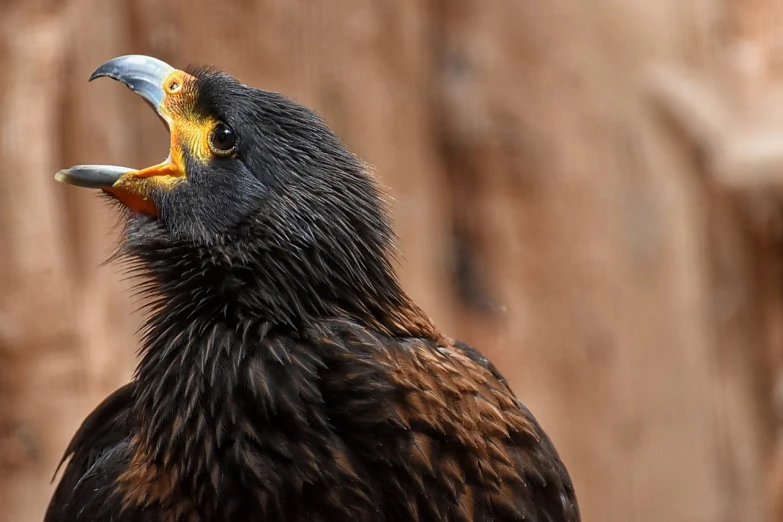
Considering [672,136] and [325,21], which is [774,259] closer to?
[672,136]

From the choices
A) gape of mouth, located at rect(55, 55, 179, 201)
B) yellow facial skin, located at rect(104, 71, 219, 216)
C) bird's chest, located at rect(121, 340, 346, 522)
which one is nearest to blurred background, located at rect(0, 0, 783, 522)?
gape of mouth, located at rect(55, 55, 179, 201)

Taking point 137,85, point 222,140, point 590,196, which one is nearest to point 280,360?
point 222,140

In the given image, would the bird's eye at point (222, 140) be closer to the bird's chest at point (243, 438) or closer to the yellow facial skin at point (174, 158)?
the yellow facial skin at point (174, 158)

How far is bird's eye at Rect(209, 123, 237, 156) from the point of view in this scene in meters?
1.92

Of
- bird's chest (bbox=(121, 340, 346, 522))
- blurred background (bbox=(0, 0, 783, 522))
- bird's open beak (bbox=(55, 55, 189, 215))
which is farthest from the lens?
blurred background (bbox=(0, 0, 783, 522))

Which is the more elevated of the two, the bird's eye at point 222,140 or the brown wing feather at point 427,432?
the bird's eye at point 222,140

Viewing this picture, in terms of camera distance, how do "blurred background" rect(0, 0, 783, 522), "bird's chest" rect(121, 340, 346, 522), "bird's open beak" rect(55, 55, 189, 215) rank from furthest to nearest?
1. "blurred background" rect(0, 0, 783, 522)
2. "bird's open beak" rect(55, 55, 189, 215)
3. "bird's chest" rect(121, 340, 346, 522)

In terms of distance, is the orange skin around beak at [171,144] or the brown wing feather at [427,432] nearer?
the brown wing feather at [427,432]

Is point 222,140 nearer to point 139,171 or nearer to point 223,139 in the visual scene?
→ point 223,139

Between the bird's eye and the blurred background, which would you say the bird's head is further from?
the blurred background

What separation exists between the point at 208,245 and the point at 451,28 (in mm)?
3483

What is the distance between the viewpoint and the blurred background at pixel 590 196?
4.44 metres

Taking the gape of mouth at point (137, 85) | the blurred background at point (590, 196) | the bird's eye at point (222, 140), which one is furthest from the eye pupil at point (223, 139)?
the blurred background at point (590, 196)

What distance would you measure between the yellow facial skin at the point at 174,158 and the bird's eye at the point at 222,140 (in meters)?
0.01
